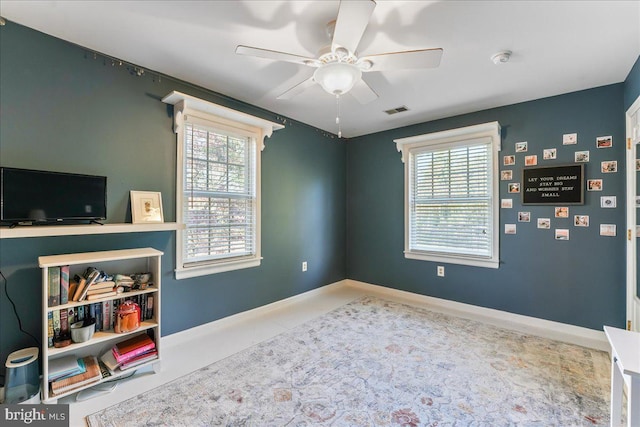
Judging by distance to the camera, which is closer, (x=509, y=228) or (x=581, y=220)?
(x=581, y=220)

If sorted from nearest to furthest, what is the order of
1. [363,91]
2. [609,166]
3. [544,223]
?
1. [363,91]
2. [609,166]
3. [544,223]

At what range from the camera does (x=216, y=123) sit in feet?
9.53

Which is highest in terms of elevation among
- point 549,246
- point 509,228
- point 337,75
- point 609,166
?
point 337,75

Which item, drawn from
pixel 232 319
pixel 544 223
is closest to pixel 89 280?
pixel 232 319

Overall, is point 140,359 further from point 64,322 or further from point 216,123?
point 216,123

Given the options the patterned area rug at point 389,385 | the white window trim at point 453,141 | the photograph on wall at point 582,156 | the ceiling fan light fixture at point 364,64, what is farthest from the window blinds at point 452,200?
the ceiling fan light fixture at point 364,64

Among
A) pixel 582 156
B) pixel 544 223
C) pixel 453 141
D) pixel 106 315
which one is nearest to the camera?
pixel 106 315

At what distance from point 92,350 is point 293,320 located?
70.7 inches

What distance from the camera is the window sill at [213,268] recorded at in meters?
2.73

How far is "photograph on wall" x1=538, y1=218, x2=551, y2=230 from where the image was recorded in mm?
3039

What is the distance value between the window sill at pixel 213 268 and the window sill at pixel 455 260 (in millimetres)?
2144

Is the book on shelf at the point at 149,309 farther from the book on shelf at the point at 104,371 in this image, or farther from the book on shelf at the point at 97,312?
the book on shelf at the point at 104,371

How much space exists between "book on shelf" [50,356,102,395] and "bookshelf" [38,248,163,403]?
0.02 metres

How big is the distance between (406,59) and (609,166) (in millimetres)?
2484
